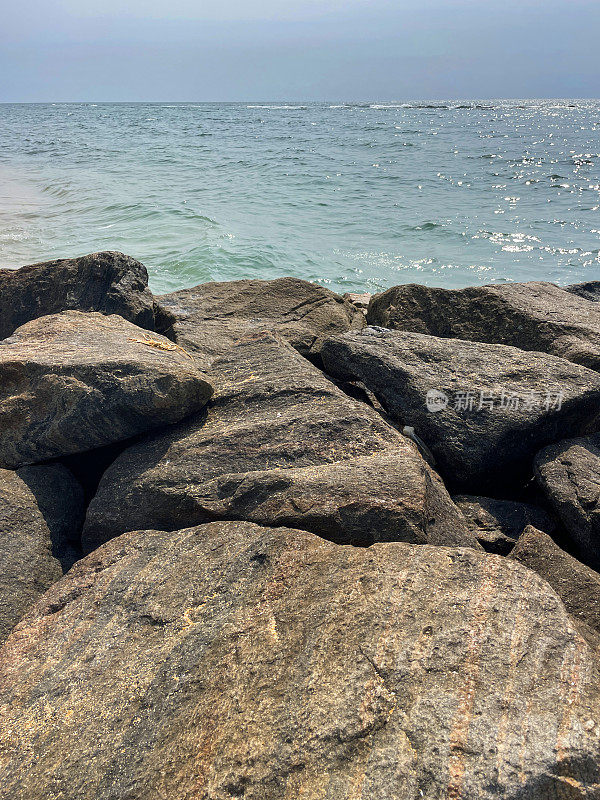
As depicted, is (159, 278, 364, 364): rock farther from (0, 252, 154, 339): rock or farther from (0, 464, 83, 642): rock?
(0, 464, 83, 642): rock

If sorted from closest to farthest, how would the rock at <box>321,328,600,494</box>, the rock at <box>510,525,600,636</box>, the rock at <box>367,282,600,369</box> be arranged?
1. the rock at <box>510,525,600,636</box>
2. the rock at <box>321,328,600,494</box>
3. the rock at <box>367,282,600,369</box>

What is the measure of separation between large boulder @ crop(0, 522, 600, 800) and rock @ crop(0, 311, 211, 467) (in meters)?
1.00

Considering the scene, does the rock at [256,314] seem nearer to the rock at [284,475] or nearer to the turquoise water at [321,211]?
the rock at [284,475]

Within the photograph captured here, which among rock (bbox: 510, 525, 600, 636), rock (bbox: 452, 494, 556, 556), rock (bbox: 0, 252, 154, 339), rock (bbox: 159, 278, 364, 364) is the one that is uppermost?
rock (bbox: 0, 252, 154, 339)

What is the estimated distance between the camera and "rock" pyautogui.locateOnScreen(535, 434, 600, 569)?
301 centimetres

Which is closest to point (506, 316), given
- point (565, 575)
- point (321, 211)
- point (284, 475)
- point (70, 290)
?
point (565, 575)

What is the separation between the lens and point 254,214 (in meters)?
15.6

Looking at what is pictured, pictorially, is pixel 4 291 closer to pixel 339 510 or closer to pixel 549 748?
pixel 339 510

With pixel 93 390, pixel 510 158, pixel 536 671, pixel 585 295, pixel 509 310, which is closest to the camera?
pixel 536 671

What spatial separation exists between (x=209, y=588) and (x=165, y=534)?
1.58 feet

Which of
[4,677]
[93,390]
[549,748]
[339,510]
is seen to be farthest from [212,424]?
[549,748]

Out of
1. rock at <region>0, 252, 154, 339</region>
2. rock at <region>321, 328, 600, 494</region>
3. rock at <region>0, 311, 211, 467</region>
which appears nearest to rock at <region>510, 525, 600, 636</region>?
rock at <region>321, 328, 600, 494</region>

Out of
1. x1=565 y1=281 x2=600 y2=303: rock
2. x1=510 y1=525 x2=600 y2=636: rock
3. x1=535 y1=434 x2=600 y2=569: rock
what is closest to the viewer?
x1=510 y1=525 x2=600 y2=636: rock

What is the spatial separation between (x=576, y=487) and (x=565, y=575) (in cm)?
70
